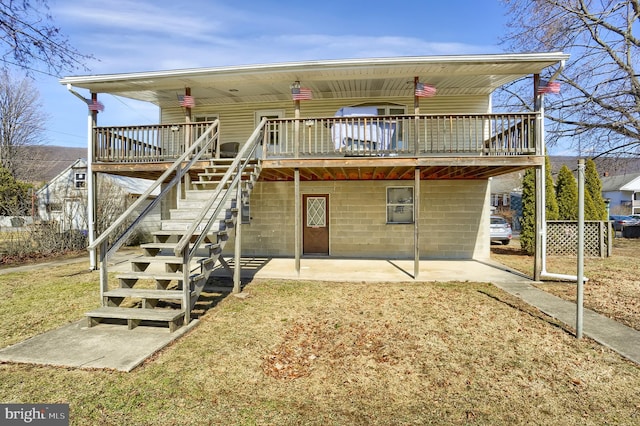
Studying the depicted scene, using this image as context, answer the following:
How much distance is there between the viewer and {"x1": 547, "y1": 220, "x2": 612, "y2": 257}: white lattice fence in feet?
35.7

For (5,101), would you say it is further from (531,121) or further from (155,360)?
(531,121)

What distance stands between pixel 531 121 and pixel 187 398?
819 centimetres

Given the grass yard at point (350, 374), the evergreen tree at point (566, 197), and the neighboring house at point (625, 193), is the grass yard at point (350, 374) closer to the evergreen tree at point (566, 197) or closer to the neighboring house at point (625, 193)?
the evergreen tree at point (566, 197)

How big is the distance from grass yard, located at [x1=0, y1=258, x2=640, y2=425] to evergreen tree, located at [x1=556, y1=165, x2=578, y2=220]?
30.0 ft

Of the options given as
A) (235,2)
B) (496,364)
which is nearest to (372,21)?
(235,2)

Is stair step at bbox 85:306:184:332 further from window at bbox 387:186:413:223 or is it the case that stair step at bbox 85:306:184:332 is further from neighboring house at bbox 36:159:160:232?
neighboring house at bbox 36:159:160:232

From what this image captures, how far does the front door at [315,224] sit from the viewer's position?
10.7m

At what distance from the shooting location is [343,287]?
675 centimetres

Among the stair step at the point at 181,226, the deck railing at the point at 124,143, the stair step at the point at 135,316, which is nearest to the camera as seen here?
the stair step at the point at 135,316

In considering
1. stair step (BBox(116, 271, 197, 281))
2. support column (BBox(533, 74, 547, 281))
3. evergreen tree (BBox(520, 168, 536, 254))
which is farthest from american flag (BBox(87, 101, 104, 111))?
evergreen tree (BBox(520, 168, 536, 254))

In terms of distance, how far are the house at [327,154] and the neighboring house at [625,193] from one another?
136 ft

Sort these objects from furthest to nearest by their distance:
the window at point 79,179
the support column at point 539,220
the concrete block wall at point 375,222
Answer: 1. the window at point 79,179
2. the concrete block wall at point 375,222
3. the support column at point 539,220

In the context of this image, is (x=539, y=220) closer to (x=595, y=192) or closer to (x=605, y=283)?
(x=605, y=283)

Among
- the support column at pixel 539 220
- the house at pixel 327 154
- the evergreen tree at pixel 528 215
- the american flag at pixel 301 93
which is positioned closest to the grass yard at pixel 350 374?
the house at pixel 327 154
